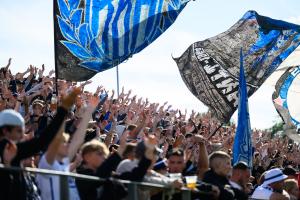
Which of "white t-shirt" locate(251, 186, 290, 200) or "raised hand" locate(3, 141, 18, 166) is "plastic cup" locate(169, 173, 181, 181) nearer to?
"raised hand" locate(3, 141, 18, 166)

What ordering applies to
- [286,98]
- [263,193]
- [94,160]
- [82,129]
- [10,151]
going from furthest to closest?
[286,98] < [263,193] < [82,129] < [94,160] < [10,151]

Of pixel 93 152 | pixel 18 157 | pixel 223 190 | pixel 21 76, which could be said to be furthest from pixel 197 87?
pixel 18 157

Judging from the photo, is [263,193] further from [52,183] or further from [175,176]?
[52,183]

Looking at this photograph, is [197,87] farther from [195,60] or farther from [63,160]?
[63,160]

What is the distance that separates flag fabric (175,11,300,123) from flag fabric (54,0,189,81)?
5.59 ft

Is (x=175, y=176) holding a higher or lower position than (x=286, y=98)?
lower

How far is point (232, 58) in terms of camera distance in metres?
17.3

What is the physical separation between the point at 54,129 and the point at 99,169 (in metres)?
0.61

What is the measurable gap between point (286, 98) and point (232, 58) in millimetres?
3766

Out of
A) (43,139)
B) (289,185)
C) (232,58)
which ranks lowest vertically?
(289,185)

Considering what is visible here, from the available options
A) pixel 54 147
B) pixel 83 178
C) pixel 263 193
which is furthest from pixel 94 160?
pixel 263 193

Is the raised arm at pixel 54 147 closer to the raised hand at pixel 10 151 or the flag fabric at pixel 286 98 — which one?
the raised hand at pixel 10 151

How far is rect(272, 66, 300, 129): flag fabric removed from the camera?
20203mm

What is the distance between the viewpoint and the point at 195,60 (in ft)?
57.5
